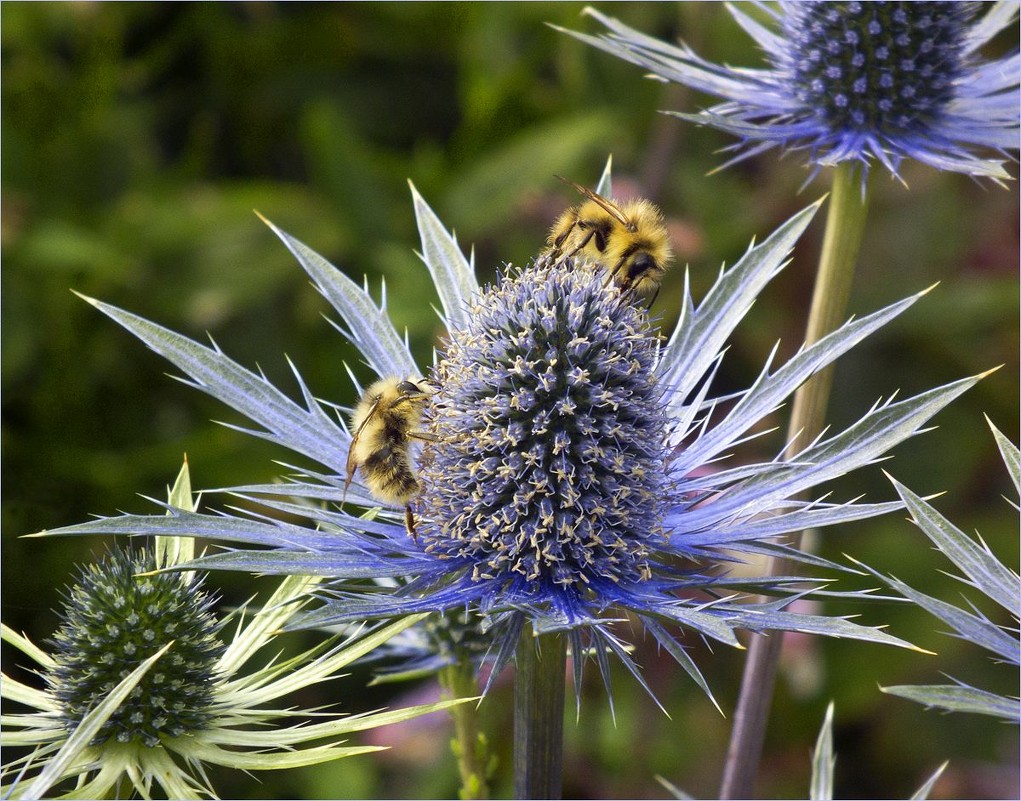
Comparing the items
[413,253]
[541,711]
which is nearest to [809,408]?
[541,711]

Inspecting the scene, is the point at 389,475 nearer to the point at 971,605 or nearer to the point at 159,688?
the point at 159,688

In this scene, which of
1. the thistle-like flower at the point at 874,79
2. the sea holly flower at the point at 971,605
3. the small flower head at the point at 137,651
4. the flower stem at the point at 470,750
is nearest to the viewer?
the sea holly flower at the point at 971,605

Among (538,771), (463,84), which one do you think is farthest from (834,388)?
(538,771)

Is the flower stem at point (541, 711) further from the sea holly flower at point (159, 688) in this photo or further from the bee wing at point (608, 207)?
the bee wing at point (608, 207)

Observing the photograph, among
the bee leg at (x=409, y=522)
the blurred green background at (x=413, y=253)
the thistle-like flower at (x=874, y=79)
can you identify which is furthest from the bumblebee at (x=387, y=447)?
the blurred green background at (x=413, y=253)

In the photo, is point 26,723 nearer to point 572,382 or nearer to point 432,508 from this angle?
point 432,508

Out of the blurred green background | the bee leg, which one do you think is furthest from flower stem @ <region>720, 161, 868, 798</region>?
the blurred green background
